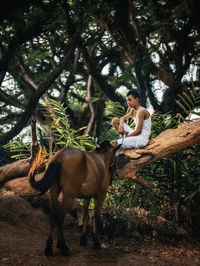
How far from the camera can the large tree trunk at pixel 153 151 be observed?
754 centimetres

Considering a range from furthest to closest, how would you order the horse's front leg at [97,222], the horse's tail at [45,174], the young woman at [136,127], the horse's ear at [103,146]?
the young woman at [136,127], the horse's ear at [103,146], the horse's front leg at [97,222], the horse's tail at [45,174]

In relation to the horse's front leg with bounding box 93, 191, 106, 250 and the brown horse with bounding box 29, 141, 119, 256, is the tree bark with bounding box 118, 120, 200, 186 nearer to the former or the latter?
the horse's front leg with bounding box 93, 191, 106, 250

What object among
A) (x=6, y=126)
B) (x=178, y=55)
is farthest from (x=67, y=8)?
(x=6, y=126)

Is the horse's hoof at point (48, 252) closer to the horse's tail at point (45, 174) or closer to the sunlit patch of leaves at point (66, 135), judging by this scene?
the horse's tail at point (45, 174)

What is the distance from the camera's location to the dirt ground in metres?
5.82

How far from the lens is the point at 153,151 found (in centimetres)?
766

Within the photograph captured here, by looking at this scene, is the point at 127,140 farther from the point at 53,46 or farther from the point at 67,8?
the point at 53,46

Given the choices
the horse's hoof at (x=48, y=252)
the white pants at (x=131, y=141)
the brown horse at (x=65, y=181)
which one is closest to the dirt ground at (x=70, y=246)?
the horse's hoof at (x=48, y=252)

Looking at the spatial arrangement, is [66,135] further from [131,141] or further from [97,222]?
[97,222]

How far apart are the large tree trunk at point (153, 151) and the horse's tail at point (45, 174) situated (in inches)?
75.7

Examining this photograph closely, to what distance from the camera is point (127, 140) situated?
7.51 metres

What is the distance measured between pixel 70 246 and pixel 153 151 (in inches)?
92.7

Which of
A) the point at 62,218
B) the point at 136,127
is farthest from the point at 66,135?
the point at 62,218

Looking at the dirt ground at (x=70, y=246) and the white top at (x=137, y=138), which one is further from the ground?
the white top at (x=137, y=138)
